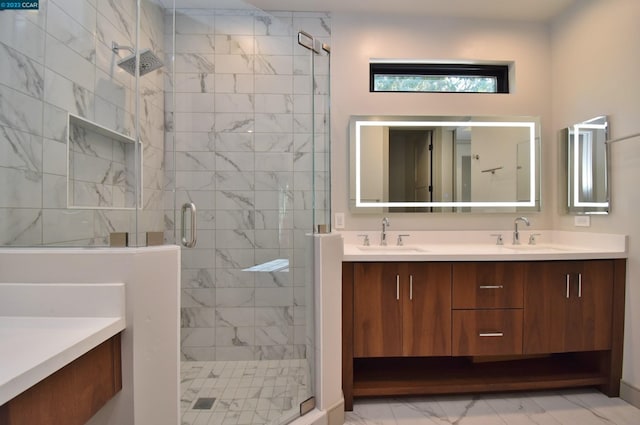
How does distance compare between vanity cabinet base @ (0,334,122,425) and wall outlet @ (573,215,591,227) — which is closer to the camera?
vanity cabinet base @ (0,334,122,425)

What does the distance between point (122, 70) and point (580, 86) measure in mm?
2825

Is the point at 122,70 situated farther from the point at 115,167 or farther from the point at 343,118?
the point at 343,118

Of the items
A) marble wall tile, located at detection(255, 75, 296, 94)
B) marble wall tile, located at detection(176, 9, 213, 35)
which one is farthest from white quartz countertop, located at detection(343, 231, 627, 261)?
marble wall tile, located at detection(176, 9, 213, 35)

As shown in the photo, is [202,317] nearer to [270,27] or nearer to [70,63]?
[70,63]

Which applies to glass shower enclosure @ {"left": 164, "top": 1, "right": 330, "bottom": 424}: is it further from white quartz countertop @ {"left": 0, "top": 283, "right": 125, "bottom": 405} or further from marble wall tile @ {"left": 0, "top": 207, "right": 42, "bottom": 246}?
white quartz countertop @ {"left": 0, "top": 283, "right": 125, "bottom": 405}

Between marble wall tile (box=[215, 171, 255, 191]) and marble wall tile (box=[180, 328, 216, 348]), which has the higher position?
marble wall tile (box=[215, 171, 255, 191])

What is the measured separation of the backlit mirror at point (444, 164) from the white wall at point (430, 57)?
7 cm

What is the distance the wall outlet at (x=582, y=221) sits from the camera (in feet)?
6.64

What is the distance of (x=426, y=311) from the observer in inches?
67.1

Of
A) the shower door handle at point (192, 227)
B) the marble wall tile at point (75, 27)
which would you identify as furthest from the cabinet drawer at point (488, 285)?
the marble wall tile at point (75, 27)

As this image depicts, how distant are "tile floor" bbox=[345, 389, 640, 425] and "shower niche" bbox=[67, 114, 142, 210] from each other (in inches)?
65.0

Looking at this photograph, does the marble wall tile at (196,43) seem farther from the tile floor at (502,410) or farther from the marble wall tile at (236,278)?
the tile floor at (502,410)

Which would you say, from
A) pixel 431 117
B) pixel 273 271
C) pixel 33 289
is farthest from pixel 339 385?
pixel 431 117

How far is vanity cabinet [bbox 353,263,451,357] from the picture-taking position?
168cm
